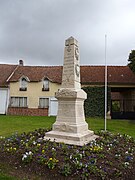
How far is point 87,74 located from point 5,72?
38.8ft

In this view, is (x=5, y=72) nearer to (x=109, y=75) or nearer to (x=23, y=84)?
(x=23, y=84)

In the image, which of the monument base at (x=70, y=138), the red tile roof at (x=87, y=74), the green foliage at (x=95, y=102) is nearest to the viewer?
the monument base at (x=70, y=138)

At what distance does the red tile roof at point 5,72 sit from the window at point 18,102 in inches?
90.0

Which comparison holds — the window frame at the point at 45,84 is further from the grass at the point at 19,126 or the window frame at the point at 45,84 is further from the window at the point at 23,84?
the grass at the point at 19,126

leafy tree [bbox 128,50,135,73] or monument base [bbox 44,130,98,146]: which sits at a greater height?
leafy tree [bbox 128,50,135,73]

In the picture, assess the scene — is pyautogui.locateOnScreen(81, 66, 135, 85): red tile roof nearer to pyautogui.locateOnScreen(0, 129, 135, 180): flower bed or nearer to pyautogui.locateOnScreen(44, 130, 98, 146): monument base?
pyautogui.locateOnScreen(44, 130, 98, 146): monument base

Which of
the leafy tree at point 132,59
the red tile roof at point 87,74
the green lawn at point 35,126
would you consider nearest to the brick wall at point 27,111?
the red tile roof at point 87,74

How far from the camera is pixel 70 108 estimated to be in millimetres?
6117

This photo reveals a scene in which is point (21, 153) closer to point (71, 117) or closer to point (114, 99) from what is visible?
point (71, 117)

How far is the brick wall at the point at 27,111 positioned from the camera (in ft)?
74.3

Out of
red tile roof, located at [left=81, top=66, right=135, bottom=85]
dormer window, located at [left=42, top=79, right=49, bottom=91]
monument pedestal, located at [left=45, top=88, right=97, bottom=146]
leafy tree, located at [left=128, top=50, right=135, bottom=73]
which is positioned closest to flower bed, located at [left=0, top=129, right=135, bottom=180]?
monument pedestal, located at [left=45, top=88, right=97, bottom=146]

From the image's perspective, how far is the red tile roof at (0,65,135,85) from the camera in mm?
22047

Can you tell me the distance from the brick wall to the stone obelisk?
16651mm

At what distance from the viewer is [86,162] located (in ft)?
13.7
